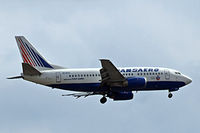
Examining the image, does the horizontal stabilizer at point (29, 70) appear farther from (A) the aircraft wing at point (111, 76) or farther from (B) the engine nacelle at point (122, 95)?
(B) the engine nacelle at point (122, 95)

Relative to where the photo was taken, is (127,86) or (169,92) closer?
(127,86)

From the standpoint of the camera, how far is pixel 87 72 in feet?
296

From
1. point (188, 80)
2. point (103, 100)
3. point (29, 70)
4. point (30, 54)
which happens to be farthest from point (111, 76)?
point (188, 80)

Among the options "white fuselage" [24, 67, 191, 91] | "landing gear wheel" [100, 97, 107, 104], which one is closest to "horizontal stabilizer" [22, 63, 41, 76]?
"white fuselage" [24, 67, 191, 91]

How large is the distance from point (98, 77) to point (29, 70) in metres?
10.7

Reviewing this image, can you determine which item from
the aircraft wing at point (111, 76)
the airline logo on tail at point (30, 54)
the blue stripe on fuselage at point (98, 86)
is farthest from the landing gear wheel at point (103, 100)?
the airline logo on tail at point (30, 54)

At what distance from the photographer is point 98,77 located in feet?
298

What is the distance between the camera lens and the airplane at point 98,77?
88000 mm

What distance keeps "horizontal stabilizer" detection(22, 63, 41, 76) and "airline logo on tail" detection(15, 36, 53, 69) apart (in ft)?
10.2

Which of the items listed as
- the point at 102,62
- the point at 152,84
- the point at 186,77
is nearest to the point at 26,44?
the point at 102,62

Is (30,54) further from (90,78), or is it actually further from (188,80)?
(188,80)

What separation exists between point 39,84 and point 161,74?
1862 cm

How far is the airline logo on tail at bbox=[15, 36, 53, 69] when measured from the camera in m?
90.5

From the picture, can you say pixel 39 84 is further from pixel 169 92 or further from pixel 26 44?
pixel 169 92
